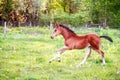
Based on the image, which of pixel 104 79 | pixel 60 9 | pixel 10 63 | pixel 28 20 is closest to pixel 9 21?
pixel 28 20

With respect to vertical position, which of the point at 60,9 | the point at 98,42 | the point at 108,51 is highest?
the point at 98,42

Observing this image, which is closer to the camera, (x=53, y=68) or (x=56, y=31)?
(x=53, y=68)

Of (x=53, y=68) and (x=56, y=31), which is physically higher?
(x=56, y=31)

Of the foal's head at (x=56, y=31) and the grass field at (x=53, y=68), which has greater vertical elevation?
the foal's head at (x=56, y=31)

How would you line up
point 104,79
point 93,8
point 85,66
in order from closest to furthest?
point 104,79 → point 85,66 → point 93,8

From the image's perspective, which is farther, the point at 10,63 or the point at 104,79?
the point at 10,63

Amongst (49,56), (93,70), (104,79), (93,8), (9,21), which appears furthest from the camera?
(93,8)

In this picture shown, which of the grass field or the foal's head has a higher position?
the foal's head

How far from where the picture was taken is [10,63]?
50.9 feet

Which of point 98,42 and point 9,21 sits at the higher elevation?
point 98,42

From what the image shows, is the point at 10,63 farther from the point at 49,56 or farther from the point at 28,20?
the point at 28,20

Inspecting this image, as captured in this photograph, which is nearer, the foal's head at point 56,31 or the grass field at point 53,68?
the grass field at point 53,68

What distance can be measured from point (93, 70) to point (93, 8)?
40.3 metres

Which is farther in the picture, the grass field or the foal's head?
the foal's head
